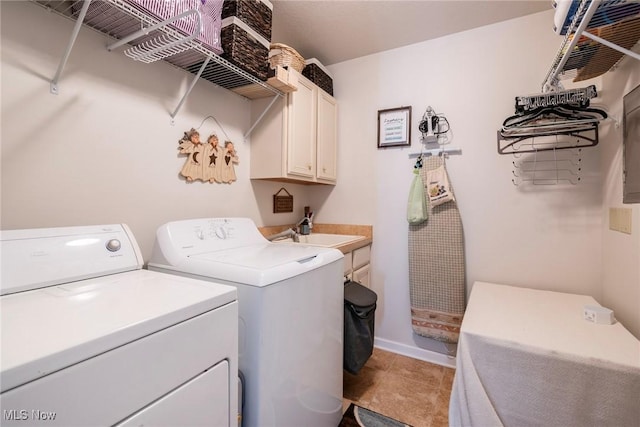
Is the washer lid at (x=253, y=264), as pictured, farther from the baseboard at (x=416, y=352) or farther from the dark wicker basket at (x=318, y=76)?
the dark wicker basket at (x=318, y=76)

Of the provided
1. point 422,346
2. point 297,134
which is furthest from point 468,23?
point 422,346

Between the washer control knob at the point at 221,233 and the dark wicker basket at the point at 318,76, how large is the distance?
149 cm

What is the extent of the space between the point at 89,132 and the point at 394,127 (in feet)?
6.67

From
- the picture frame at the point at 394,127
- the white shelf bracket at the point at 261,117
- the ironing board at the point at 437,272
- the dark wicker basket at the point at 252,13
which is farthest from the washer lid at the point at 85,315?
the picture frame at the point at 394,127

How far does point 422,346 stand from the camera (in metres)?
2.26

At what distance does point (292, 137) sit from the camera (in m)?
2.03

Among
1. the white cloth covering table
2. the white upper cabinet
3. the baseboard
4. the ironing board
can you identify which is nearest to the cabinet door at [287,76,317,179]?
the white upper cabinet

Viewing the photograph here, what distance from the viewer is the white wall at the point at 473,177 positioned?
5.98 ft

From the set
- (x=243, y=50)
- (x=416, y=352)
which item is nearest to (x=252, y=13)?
(x=243, y=50)

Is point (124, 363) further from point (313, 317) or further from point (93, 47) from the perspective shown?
point (93, 47)

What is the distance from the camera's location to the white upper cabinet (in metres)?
1.99

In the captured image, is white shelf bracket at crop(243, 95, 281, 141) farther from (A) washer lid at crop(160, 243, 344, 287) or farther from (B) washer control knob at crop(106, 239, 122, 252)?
(B) washer control knob at crop(106, 239, 122, 252)

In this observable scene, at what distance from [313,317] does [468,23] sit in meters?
2.30
